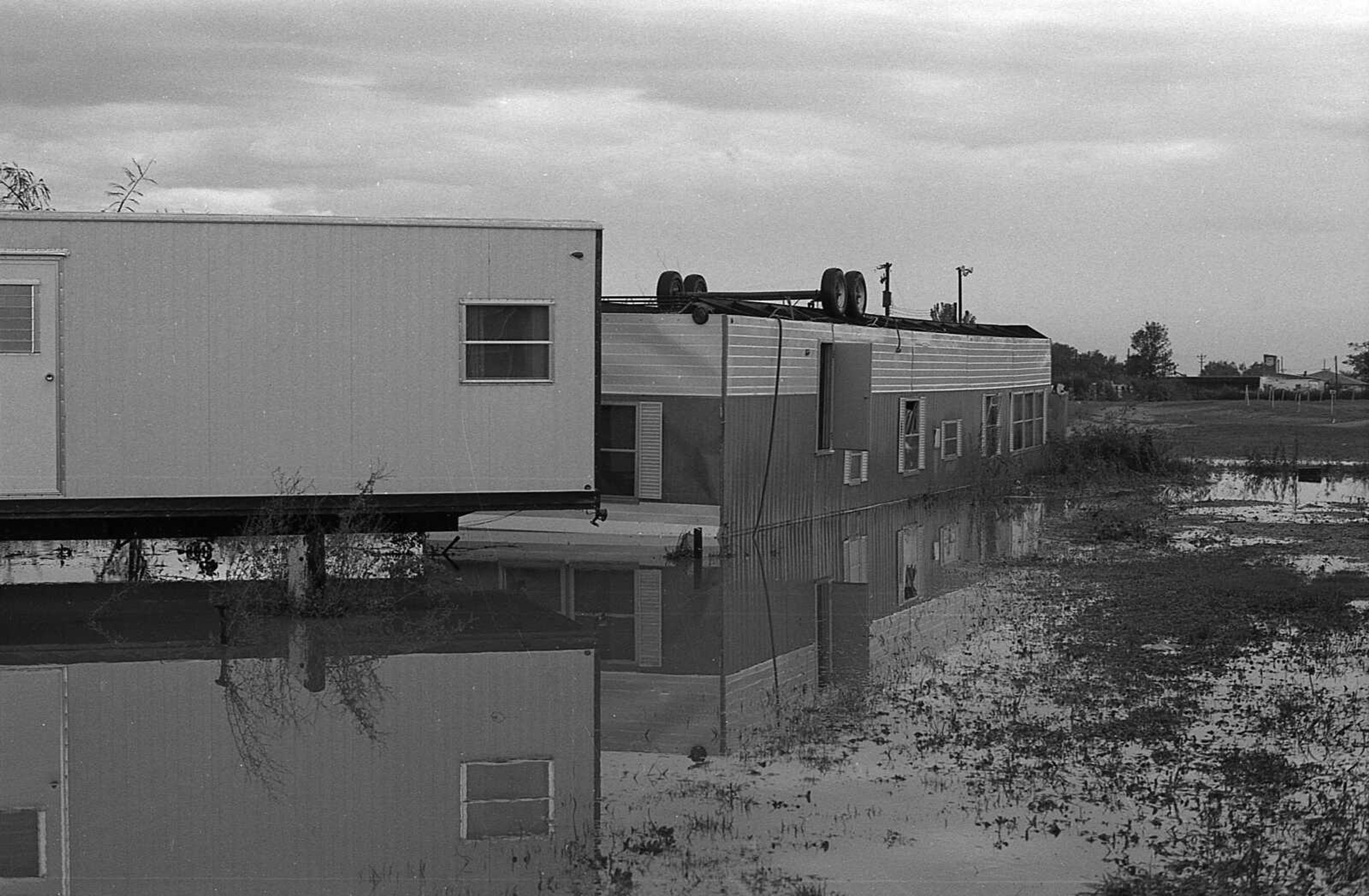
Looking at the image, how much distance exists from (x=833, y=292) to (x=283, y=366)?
1085 cm

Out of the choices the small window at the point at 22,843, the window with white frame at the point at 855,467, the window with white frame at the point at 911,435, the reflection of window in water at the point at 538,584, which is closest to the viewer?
the small window at the point at 22,843

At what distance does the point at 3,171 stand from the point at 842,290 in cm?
1197

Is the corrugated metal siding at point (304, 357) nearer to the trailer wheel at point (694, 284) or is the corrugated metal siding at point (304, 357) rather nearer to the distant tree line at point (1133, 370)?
the trailer wheel at point (694, 284)

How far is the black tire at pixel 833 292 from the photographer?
22.6 metres

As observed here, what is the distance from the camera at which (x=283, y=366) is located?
13.5 m

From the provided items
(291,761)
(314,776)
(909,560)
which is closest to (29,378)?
(291,761)

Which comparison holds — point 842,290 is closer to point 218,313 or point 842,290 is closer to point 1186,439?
point 218,313

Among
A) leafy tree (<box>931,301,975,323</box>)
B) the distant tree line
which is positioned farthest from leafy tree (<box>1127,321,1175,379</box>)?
leafy tree (<box>931,301,975,323</box>)

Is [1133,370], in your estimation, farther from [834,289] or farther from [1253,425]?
[834,289]

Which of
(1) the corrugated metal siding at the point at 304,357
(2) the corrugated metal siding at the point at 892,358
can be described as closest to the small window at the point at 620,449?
(2) the corrugated metal siding at the point at 892,358

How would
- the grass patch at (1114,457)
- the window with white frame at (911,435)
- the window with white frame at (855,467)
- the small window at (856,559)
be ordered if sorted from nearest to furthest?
the small window at (856,559)
the window with white frame at (855,467)
the window with white frame at (911,435)
the grass patch at (1114,457)

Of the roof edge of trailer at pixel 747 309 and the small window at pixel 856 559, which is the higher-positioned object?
the roof edge of trailer at pixel 747 309

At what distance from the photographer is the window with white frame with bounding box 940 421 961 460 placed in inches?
1061

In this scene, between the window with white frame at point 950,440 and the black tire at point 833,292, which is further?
the window with white frame at point 950,440
